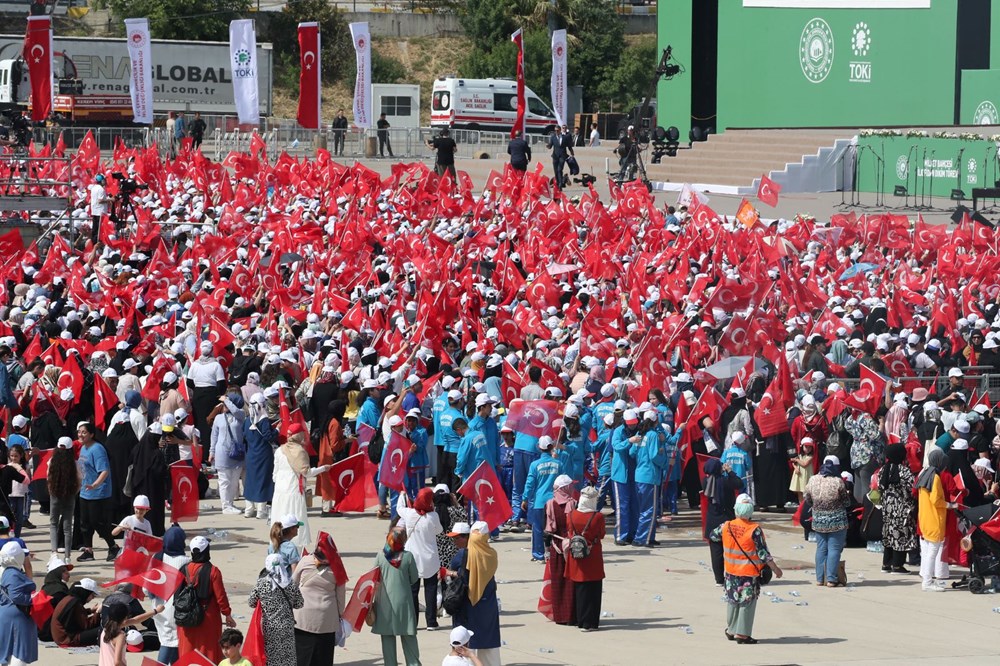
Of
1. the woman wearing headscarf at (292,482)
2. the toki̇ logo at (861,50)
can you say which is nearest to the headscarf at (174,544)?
the woman wearing headscarf at (292,482)

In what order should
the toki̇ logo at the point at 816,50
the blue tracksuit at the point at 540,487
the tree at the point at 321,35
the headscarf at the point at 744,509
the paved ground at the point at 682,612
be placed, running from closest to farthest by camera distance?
the paved ground at the point at 682,612
the headscarf at the point at 744,509
the blue tracksuit at the point at 540,487
the toki̇ logo at the point at 816,50
the tree at the point at 321,35

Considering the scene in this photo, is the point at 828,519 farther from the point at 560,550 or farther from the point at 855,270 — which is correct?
the point at 855,270

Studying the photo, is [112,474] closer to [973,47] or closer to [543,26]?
[973,47]

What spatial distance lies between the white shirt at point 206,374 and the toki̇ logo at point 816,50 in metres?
30.5

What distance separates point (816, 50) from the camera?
149 feet

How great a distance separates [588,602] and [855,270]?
41.7 ft

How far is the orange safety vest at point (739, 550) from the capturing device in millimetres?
12594

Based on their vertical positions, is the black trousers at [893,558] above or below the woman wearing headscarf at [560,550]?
below

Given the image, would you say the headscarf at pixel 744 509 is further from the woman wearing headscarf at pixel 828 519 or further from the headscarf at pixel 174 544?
the headscarf at pixel 174 544

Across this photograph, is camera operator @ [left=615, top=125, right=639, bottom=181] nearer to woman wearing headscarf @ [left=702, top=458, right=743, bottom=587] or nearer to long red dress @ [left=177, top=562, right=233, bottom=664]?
woman wearing headscarf @ [left=702, top=458, right=743, bottom=587]

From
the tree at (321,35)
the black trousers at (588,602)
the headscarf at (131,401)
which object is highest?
the tree at (321,35)

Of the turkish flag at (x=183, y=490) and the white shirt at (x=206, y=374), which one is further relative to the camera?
the white shirt at (x=206, y=374)

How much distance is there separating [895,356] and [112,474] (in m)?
9.25

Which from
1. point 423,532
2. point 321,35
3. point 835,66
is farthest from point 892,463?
point 321,35
